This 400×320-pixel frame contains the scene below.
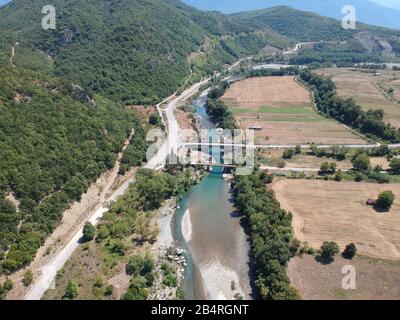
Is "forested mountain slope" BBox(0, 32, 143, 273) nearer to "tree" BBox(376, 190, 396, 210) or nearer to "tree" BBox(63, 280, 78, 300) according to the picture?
"tree" BBox(63, 280, 78, 300)

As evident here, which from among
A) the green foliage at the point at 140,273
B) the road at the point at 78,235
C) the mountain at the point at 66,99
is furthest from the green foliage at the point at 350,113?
the green foliage at the point at 140,273

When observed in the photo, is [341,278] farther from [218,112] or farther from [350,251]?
[218,112]

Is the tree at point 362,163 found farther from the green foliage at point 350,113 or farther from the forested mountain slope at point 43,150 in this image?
the forested mountain slope at point 43,150

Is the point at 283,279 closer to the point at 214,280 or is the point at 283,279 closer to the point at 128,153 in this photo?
the point at 214,280

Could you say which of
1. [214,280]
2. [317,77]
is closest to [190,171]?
[214,280]

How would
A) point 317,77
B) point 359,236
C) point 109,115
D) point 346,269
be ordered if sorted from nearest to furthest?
point 346,269
point 359,236
point 109,115
point 317,77

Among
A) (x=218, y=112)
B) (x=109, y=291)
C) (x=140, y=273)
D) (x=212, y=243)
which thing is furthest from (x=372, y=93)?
(x=109, y=291)
